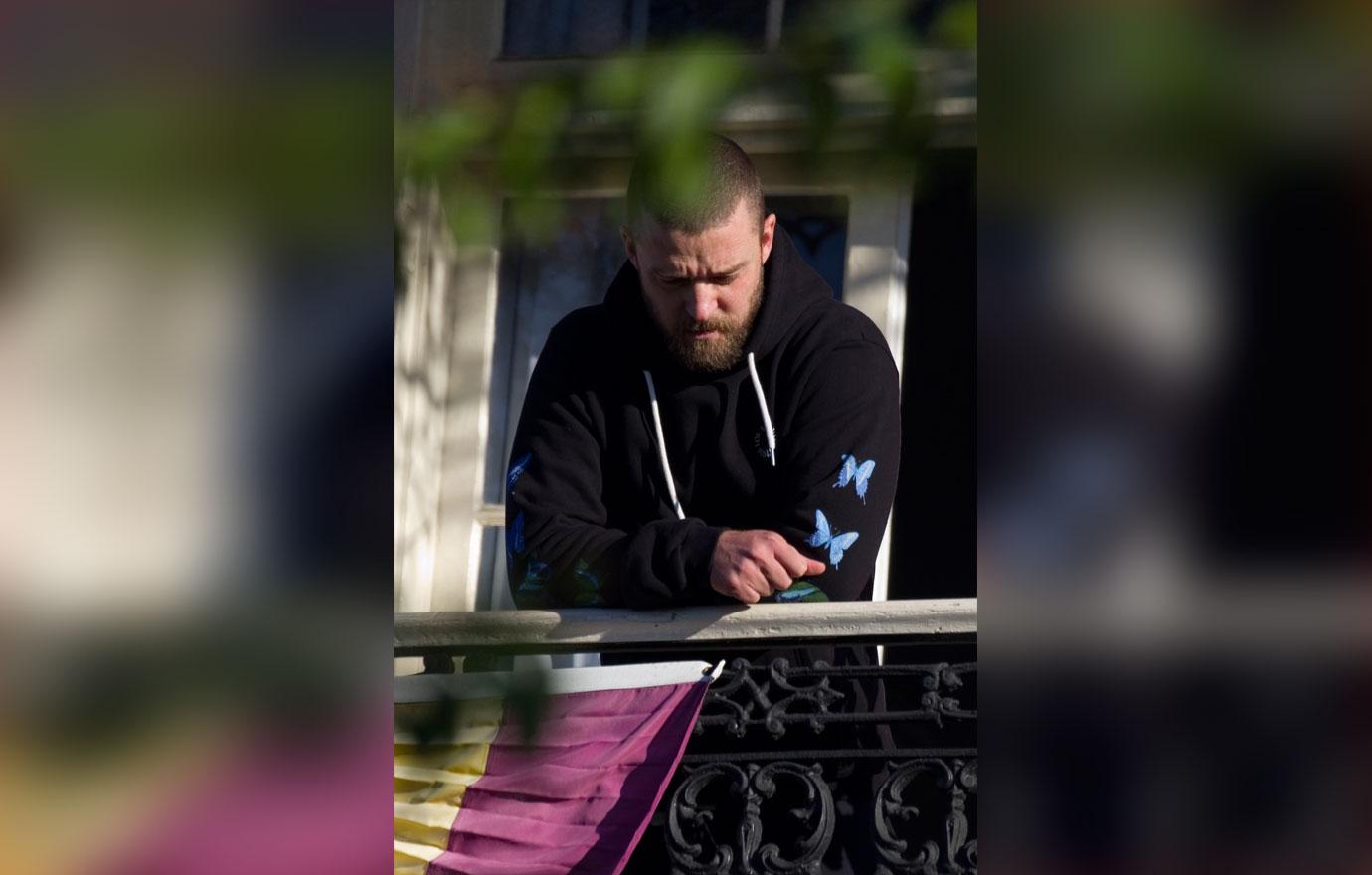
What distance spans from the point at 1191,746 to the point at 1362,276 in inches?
12.6

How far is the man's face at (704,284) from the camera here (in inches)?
120

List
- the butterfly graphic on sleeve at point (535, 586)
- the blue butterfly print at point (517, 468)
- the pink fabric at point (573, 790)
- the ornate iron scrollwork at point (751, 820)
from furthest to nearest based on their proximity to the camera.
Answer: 1. the blue butterfly print at point (517, 468)
2. the butterfly graphic on sleeve at point (535, 586)
3. the ornate iron scrollwork at point (751, 820)
4. the pink fabric at point (573, 790)

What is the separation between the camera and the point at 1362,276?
3.40 ft

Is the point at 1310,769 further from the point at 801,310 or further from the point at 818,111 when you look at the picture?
the point at 818,111

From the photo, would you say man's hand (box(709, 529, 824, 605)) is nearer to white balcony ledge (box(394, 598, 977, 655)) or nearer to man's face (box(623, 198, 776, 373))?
white balcony ledge (box(394, 598, 977, 655))

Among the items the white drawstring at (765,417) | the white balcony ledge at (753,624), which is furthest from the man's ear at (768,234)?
the white balcony ledge at (753,624)

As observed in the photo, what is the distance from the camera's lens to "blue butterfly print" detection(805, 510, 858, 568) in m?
3.04

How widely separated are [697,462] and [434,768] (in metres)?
0.79

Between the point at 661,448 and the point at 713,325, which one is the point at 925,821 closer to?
the point at 661,448

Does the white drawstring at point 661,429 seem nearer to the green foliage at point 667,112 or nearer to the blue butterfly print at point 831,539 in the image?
the blue butterfly print at point 831,539

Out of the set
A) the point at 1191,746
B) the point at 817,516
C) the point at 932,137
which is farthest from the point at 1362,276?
the point at 932,137

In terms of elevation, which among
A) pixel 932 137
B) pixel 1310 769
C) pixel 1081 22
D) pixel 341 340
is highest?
pixel 932 137

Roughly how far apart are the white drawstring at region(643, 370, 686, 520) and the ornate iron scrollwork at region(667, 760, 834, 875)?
490 millimetres

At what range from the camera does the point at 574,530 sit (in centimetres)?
311
